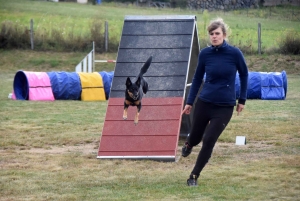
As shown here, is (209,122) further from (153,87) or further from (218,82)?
(153,87)

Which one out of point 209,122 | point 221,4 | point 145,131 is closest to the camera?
point 209,122

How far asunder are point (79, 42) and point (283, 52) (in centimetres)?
1056

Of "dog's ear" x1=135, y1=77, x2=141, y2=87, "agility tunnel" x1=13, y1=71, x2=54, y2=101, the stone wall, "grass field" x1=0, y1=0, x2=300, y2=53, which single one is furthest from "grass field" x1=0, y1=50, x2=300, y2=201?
the stone wall

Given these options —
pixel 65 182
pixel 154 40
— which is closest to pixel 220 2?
pixel 154 40

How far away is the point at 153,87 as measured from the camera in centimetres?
908

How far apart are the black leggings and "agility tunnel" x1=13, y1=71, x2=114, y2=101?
11.5 meters

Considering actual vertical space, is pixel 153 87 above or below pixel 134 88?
below

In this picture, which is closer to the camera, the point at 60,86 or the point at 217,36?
the point at 217,36

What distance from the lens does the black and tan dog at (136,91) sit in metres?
7.96

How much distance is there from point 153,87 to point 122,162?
1.38 metres

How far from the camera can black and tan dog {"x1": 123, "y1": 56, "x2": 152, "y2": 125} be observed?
7.96m

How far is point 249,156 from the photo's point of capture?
28.9ft

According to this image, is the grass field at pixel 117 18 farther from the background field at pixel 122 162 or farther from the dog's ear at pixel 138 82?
the dog's ear at pixel 138 82

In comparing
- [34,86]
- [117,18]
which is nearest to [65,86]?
[34,86]
